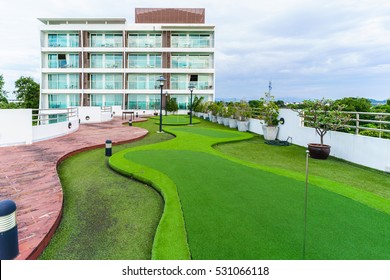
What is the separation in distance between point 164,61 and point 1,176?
35.5 metres

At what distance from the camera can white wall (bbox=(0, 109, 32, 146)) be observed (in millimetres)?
10586

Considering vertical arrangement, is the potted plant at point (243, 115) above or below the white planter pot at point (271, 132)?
above

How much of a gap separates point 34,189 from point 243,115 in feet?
→ 50.1

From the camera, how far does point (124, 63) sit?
3962cm

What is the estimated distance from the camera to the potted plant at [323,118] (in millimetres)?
9438

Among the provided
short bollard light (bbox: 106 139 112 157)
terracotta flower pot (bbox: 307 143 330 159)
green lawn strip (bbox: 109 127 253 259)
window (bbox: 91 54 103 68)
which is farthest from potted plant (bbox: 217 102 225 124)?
window (bbox: 91 54 103 68)

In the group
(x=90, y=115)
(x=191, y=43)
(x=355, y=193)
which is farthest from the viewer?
(x=191, y=43)

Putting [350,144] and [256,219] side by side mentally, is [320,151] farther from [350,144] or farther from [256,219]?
[256,219]

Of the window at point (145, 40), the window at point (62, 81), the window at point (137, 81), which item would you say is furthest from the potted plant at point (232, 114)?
the window at point (62, 81)

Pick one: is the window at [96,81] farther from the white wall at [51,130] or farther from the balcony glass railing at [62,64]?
the white wall at [51,130]

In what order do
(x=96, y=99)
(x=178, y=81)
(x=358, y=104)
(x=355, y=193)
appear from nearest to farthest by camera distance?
(x=355, y=193)
(x=358, y=104)
(x=178, y=81)
(x=96, y=99)

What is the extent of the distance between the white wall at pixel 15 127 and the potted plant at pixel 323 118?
36.6ft

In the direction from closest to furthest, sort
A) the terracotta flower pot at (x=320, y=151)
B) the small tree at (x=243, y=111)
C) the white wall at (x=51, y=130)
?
the terracotta flower pot at (x=320, y=151) → the white wall at (x=51, y=130) → the small tree at (x=243, y=111)

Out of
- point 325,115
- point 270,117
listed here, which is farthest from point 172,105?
point 325,115
